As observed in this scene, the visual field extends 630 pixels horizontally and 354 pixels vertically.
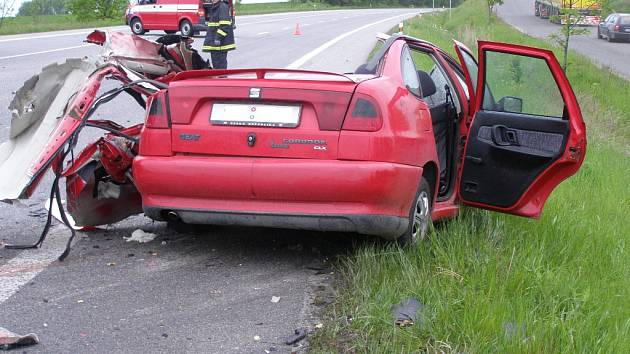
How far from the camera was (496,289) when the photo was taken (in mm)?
4492

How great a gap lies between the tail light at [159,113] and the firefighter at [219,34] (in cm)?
804

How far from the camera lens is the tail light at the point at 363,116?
490cm

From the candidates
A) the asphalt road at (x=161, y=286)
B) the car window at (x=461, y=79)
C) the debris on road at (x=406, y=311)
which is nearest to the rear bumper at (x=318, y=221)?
the asphalt road at (x=161, y=286)

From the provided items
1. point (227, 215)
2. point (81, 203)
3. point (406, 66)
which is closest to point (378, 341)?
point (227, 215)

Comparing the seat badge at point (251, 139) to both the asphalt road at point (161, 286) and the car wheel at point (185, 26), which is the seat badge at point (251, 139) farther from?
the car wheel at point (185, 26)

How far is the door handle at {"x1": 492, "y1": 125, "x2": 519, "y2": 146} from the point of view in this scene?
18.4ft

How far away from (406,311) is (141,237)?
220 centimetres

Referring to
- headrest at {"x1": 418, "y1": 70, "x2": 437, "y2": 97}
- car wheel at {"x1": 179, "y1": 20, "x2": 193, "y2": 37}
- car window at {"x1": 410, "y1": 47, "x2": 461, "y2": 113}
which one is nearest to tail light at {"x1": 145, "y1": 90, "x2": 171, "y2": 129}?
headrest at {"x1": 418, "y1": 70, "x2": 437, "y2": 97}

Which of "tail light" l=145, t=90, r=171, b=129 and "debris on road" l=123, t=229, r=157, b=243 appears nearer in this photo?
"tail light" l=145, t=90, r=171, b=129

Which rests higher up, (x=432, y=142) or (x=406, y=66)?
(x=406, y=66)

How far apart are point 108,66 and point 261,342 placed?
241 centimetres

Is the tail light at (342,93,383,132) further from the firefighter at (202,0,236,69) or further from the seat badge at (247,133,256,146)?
the firefighter at (202,0,236,69)

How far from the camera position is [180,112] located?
203 inches

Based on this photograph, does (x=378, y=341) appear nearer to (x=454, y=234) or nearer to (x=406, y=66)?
(x=454, y=234)
